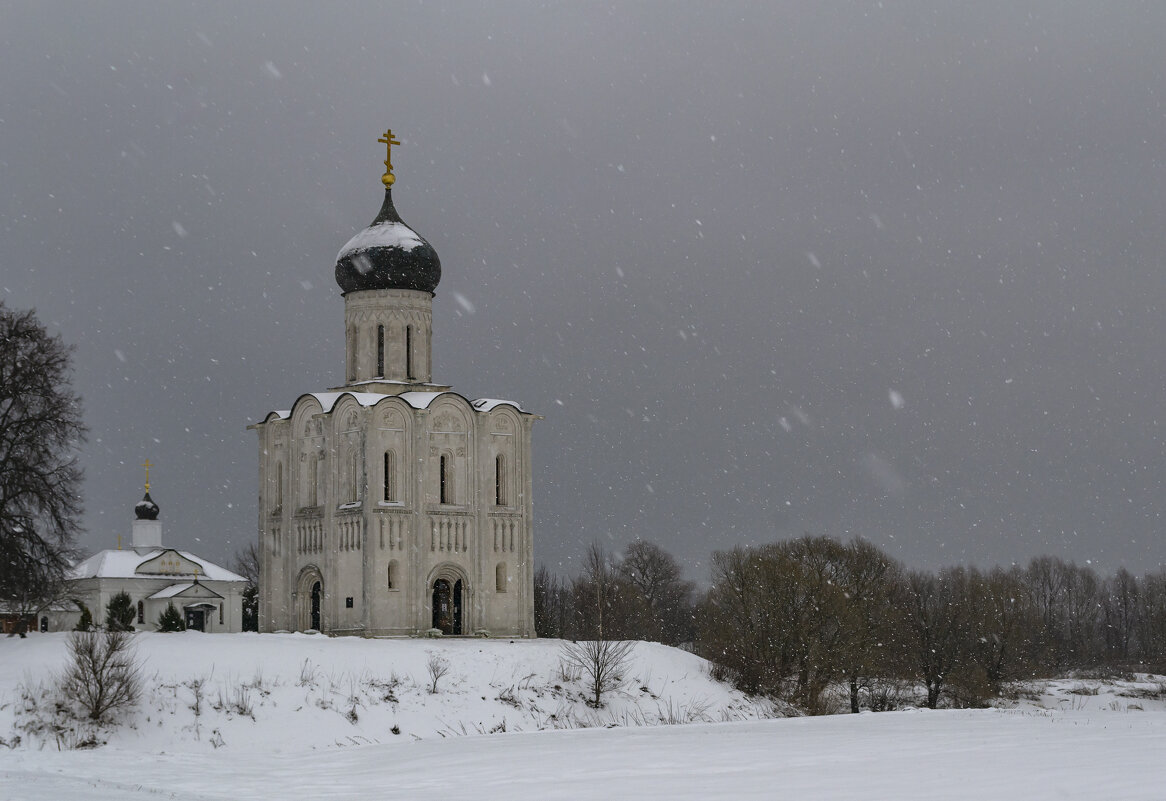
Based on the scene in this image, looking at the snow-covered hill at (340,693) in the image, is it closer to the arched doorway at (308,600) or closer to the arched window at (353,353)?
the arched doorway at (308,600)

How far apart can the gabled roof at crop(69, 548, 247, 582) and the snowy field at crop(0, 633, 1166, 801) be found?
1880 centimetres

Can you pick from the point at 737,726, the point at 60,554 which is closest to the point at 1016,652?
the point at 737,726

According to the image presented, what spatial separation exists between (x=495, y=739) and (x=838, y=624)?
21434 millimetres

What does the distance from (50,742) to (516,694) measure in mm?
10895

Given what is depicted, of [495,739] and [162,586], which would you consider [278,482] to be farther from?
[495,739]

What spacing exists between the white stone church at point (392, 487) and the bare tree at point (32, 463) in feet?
27.3

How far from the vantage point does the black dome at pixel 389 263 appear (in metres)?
41.5

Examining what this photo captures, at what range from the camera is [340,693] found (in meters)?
32.1

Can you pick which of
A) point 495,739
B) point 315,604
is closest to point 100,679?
point 495,739

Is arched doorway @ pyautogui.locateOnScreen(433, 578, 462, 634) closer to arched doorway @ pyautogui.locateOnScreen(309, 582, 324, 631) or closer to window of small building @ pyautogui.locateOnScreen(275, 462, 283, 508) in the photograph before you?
arched doorway @ pyautogui.locateOnScreen(309, 582, 324, 631)

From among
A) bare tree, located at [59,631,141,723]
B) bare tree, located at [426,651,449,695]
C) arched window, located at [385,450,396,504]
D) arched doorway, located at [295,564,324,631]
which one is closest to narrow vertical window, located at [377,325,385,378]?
arched window, located at [385,450,396,504]

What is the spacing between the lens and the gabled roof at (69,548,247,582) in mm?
52031

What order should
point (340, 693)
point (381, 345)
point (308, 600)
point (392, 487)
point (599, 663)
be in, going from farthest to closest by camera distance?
point (381, 345) → point (308, 600) → point (392, 487) → point (599, 663) → point (340, 693)

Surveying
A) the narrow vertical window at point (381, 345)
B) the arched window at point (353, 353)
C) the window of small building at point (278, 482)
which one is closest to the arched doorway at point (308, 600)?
the window of small building at point (278, 482)
